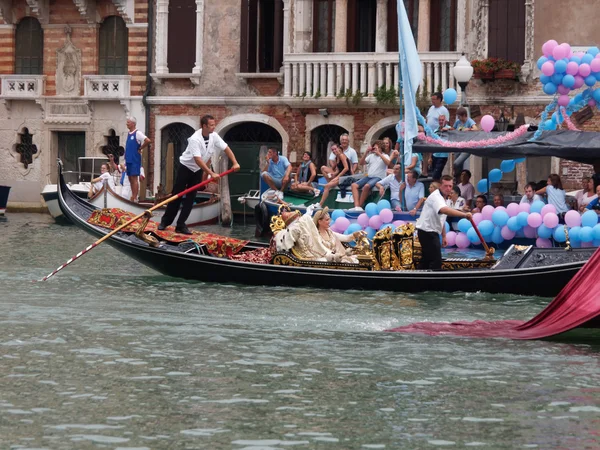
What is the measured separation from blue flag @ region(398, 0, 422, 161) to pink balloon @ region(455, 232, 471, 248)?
1.41m

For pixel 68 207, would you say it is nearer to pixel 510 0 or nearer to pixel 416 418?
pixel 416 418

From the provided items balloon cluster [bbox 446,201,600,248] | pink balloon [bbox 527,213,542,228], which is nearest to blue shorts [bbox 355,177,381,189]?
balloon cluster [bbox 446,201,600,248]

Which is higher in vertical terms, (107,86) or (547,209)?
(107,86)

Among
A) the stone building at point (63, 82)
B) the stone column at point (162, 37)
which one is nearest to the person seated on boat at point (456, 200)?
the stone column at point (162, 37)

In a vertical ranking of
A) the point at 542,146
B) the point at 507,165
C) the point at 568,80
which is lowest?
the point at 507,165

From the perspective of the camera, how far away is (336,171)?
19.8m

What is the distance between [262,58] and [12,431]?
58.3 feet

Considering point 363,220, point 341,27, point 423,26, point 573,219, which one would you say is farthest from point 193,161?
point 341,27

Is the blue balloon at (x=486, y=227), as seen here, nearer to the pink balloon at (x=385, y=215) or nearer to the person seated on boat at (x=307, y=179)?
the pink balloon at (x=385, y=215)

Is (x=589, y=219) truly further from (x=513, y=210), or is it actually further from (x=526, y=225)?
(x=513, y=210)

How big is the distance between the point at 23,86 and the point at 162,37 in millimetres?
2780

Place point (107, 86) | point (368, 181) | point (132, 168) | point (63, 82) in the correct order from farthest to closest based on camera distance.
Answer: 1. point (63, 82)
2. point (107, 86)
3. point (132, 168)
4. point (368, 181)

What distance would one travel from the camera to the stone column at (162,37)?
81.3ft

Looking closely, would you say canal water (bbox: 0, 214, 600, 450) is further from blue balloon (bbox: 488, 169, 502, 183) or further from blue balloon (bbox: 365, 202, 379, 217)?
blue balloon (bbox: 488, 169, 502, 183)
